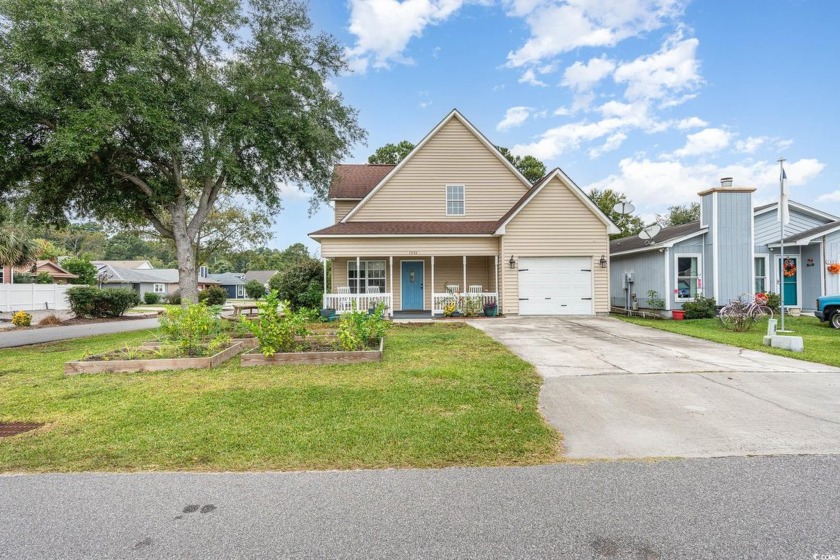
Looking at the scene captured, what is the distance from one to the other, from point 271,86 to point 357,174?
22.8ft

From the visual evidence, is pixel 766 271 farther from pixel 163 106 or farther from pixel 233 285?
pixel 233 285

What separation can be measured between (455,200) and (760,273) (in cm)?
1254

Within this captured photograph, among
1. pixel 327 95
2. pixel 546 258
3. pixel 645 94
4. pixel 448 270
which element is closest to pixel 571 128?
pixel 645 94

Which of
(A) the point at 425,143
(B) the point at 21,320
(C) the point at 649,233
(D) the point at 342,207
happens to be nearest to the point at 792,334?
(C) the point at 649,233

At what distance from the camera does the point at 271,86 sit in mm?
13953

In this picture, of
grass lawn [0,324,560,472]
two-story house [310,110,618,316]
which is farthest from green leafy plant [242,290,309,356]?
two-story house [310,110,618,316]

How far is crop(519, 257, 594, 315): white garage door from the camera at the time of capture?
626 inches

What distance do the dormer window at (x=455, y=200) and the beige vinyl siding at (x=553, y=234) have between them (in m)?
2.83

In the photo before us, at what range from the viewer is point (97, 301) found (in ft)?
69.6

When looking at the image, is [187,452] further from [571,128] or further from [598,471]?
[571,128]

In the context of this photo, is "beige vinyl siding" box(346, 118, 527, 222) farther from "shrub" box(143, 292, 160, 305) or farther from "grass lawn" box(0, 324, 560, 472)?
"shrub" box(143, 292, 160, 305)

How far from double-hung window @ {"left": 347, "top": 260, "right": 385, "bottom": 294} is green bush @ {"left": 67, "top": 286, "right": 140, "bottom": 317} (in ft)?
46.5

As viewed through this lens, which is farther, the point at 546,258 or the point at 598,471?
the point at 546,258

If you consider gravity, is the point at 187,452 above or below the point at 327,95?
below
